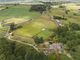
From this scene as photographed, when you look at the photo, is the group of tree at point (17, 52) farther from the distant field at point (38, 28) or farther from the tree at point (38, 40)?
the distant field at point (38, 28)

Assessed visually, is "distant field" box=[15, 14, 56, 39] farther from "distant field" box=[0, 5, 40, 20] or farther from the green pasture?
"distant field" box=[0, 5, 40, 20]

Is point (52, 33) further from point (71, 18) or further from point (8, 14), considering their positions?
point (8, 14)

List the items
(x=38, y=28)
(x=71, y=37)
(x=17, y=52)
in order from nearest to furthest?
1. (x=17, y=52)
2. (x=71, y=37)
3. (x=38, y=28)

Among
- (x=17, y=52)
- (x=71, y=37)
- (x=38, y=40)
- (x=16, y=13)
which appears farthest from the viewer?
(x=16, y=13)

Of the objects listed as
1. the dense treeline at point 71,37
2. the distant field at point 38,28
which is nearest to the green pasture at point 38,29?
the distant field at point 38,28

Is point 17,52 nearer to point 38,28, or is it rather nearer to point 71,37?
point 38,28

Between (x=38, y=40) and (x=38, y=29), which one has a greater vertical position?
(x=38, y=40)

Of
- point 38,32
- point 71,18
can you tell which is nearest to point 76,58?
point 38,32

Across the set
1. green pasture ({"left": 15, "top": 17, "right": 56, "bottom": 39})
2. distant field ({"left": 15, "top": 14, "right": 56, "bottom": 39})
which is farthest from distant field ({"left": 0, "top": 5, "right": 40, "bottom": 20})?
green pasture ({"left": 15, "top": 17, "right": 56, "bottom": 39})

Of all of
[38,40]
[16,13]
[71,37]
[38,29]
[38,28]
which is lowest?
[16,13]

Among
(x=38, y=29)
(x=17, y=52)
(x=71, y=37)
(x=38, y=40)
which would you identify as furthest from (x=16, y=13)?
(x=17, y=52)

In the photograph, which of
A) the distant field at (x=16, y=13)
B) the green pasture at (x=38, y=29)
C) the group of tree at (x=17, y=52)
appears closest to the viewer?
the group of tree at (x=17, y=52)

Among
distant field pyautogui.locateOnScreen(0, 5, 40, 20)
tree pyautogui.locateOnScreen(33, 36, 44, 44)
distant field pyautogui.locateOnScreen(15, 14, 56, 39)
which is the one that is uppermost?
tree pyautogui.locateOnScreen(33, 36, 44, 44)
